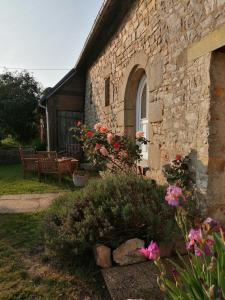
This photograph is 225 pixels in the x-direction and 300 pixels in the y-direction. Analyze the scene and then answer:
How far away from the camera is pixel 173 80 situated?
12.5 feet

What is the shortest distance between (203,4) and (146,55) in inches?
70.7

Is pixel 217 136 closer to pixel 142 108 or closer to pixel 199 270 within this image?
pixel 199 270

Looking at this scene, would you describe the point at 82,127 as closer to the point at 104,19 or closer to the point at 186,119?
the point at 186,119

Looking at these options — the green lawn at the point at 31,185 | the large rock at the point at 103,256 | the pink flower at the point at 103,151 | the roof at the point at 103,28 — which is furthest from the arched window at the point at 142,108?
the large rock at the point at 103,256

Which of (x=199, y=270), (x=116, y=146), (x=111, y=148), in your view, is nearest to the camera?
(x=199, y=270)

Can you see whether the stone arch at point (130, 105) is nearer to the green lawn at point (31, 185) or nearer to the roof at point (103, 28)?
the roof at point (103, 28)

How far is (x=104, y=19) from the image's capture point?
256 inches

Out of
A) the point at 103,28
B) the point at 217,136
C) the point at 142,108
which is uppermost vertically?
the point at 103,28

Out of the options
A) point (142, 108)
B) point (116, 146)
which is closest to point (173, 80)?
point (116, 146)

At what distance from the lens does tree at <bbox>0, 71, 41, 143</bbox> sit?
14.8m

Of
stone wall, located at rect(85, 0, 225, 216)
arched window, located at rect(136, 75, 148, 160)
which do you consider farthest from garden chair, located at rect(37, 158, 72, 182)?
arched window, located at rect(136, 75, 148, 160)

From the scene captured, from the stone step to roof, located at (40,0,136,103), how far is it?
5.08 m

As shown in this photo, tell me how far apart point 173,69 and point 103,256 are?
2758mm

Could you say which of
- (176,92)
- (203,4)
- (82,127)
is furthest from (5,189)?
→ (203,4)
